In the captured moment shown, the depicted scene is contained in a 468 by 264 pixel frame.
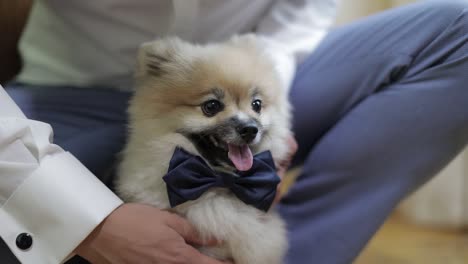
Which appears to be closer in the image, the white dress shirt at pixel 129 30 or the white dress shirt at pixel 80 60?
the white dress shirt at pixel 80 60

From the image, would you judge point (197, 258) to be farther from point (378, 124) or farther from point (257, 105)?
point (378, 124)

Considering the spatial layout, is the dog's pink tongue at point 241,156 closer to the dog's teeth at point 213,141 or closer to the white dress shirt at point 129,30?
the dog's teeth at point 213,141

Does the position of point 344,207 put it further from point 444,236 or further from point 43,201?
point 444,236

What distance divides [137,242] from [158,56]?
0.39 m

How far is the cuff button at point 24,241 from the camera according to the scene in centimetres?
79

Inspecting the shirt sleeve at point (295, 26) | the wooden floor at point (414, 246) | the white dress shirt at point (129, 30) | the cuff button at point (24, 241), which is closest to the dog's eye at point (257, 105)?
the white dress shirt at point (129, 30)

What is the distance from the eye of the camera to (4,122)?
2.63 feet

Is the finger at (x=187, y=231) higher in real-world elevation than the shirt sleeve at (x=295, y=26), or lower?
lower

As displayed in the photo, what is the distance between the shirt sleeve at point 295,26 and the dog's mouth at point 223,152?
0.45 metres

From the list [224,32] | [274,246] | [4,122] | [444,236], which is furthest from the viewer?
[444,236]

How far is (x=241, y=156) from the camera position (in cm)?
88

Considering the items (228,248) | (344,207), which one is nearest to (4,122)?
(228,248)

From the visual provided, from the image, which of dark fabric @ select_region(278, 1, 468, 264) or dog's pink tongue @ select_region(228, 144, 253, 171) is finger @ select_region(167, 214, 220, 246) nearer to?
dog's pink tongue @ select_region(228, 144, 253, 171)

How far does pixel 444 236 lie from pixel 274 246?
113 centimetres
